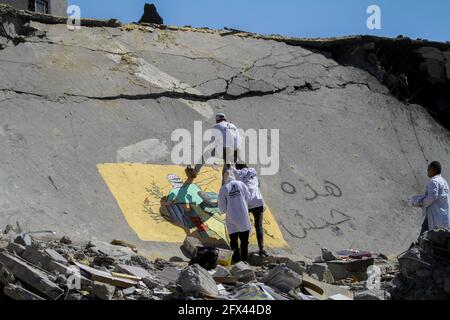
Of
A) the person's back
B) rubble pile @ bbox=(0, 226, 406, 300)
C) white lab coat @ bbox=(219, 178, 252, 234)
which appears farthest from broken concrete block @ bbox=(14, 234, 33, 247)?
the person's back

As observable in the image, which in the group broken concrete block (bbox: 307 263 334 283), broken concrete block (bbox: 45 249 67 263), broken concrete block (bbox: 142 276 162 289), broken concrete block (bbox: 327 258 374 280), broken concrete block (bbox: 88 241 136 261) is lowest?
broken concrete block (bbox: 327 258 374 280)

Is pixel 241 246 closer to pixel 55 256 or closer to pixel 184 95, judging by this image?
pixel 55 256

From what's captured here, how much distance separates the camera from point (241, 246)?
10.7m

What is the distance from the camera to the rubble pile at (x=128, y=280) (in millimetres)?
7492

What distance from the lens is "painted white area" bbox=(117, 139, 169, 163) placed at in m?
12.5

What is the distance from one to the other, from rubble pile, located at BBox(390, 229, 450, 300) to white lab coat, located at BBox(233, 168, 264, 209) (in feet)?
12.2

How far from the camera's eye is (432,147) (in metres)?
16.5

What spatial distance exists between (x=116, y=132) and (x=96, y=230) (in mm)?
2456

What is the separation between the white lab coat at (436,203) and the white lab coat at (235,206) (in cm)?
218

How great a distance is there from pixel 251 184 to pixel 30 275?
4.02 m

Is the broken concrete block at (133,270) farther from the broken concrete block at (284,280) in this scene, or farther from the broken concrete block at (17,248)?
the broken concrete block at (284,280)

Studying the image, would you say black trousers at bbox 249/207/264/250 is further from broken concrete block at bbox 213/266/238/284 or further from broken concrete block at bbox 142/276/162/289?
broken concrete block at bbox 142/276/162/289

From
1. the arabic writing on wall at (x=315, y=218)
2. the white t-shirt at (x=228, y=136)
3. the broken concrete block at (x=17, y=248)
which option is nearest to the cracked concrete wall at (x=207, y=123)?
the arabic writing on wall at (x=315, y=218)
